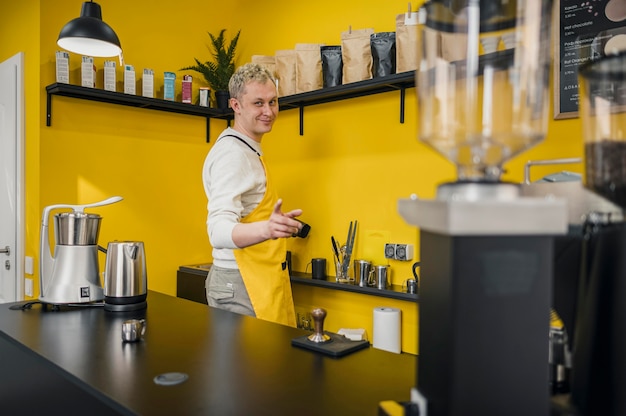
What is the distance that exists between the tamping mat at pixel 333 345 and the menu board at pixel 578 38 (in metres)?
1.45

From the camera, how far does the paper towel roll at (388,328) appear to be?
8.87 feet

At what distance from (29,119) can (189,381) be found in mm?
2572

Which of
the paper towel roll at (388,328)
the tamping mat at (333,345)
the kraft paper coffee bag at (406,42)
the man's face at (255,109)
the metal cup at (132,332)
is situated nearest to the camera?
the tamping mat at (333,345)

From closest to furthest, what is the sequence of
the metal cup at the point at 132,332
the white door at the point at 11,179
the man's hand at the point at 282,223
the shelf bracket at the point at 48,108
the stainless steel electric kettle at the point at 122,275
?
the metal cup at the point at 132,332, the man's hand at the point at 282,223, the stainless steel electric kettle at the point at 122,275, the shelf bracket at the point at 48,108, the white door at the point at 11,179

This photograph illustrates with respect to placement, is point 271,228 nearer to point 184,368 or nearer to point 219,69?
point 184,368

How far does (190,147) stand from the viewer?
12.3ft

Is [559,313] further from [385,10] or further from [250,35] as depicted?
[250,35]

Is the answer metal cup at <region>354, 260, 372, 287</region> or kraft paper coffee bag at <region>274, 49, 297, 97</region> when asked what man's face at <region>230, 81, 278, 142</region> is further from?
metal cup at <region>354, 260, 372, 287</region>

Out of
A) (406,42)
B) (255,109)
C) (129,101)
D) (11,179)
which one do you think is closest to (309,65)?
(406,42)

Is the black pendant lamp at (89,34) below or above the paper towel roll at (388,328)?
above

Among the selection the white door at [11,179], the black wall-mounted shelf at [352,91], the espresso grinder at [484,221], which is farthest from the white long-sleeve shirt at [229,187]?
the white door at [11,179]

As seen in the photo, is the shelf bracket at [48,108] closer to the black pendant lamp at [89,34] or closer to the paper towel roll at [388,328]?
the black pendant lamp at [89,34]

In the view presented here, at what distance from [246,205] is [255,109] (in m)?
0.45

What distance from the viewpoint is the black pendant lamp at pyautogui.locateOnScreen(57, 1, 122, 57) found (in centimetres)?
237
